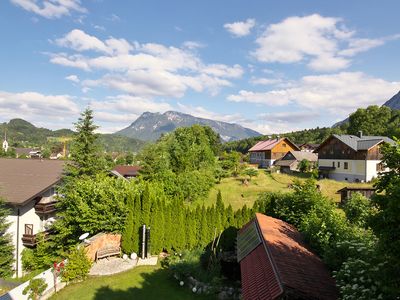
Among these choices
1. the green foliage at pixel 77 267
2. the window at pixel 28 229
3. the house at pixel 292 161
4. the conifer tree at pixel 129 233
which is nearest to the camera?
the green foliage at pixel 77 267

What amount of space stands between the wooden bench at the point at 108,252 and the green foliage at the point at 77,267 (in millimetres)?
1770

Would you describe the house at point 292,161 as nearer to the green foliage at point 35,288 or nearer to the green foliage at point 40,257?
the green foliage at point 40,257

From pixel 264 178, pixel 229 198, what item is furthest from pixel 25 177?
pixel 264 178

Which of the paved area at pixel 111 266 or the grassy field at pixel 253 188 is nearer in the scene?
the paved area at pixel 111 266

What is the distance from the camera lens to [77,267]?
1716 cm

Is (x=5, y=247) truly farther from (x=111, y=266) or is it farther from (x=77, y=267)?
(x=111, y=266)

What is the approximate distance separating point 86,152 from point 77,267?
10.4 meters

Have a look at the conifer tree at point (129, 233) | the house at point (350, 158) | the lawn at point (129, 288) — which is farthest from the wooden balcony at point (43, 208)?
the house at point (350, 158)

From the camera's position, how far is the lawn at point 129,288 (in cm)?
1538

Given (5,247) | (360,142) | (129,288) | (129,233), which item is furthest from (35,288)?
(360,142)

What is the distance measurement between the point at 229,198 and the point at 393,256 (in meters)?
31.3

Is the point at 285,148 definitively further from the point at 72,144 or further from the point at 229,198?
the point at 72,144

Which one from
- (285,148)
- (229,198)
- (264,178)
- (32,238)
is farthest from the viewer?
(285,148)

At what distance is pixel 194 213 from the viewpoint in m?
22.2
